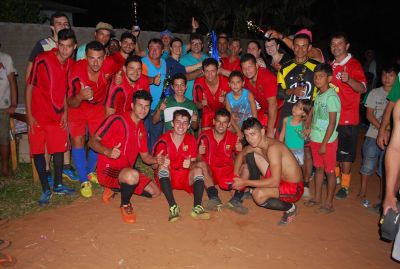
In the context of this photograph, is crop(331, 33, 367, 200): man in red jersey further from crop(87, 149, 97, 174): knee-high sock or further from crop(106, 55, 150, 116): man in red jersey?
crop(87, 149, 97, 174): knee-high sock

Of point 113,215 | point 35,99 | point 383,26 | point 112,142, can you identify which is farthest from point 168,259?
point 383,26

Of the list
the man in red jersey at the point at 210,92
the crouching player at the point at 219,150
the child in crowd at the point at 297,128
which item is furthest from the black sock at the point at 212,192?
the child in crowd at the point at 297,128

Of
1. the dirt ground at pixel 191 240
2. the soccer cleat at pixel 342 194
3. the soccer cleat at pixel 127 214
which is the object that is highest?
the soccer cleat at pixel 342 194

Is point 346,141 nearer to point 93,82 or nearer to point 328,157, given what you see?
point 328,157

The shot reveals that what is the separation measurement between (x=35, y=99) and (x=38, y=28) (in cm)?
376

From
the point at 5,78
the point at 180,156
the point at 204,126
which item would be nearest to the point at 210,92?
the point at 204,126

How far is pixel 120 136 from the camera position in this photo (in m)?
4.71

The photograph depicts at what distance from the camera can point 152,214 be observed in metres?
4.65

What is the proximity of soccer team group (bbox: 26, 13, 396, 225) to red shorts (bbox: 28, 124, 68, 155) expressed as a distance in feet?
0.04

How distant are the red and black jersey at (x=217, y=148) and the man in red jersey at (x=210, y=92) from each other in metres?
0.55

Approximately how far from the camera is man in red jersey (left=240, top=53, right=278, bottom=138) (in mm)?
5375

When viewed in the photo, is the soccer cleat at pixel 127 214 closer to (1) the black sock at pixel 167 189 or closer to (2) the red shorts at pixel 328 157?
(1) the black sock at pixel 167 189

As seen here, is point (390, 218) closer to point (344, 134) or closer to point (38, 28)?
point (344, 134)

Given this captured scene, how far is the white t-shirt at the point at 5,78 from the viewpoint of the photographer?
214 inches
